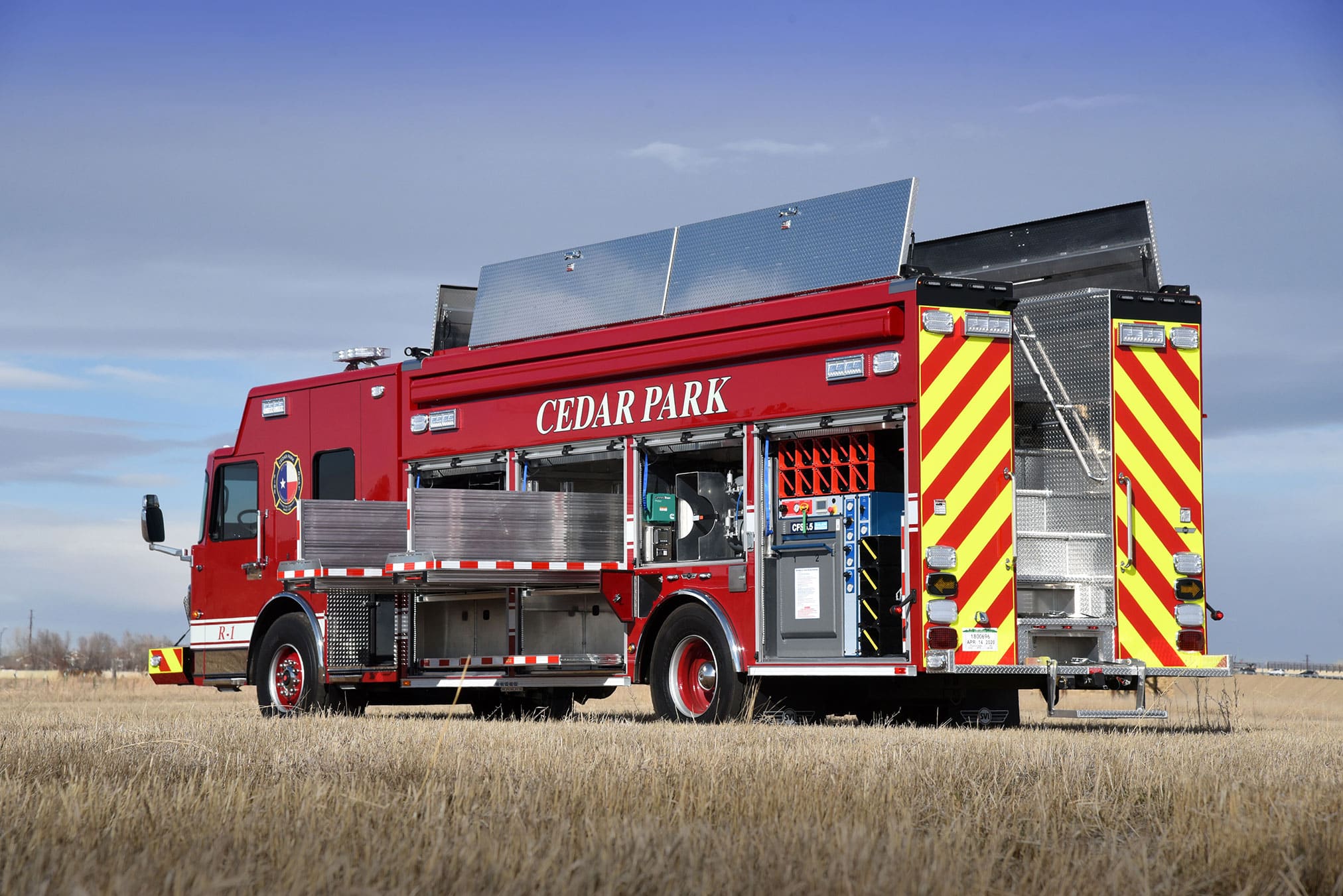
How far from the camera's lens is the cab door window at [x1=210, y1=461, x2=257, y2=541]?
1631 centimetres

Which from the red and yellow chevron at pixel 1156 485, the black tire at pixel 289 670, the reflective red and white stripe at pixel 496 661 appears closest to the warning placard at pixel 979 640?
the red and yellow chevron at pixel 1156 485

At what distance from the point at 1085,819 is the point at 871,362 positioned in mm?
6208

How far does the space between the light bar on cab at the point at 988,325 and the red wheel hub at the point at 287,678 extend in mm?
6819

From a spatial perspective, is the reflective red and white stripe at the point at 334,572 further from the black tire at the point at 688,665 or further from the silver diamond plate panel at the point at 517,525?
the black tire at the point at 688,665

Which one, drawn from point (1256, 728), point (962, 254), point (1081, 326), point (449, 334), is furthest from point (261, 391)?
point (1256, 728)

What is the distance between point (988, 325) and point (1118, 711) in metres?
2.75

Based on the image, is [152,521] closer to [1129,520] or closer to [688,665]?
[688,665]

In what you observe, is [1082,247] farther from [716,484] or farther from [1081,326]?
[716,484]

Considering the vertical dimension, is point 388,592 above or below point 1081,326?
below

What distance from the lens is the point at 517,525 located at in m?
13.3

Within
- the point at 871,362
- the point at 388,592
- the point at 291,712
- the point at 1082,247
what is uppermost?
the point at 1082,247

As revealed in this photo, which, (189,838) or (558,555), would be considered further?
(558,555)

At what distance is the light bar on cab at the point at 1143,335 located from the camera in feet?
39.0

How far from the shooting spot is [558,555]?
1337 cm
